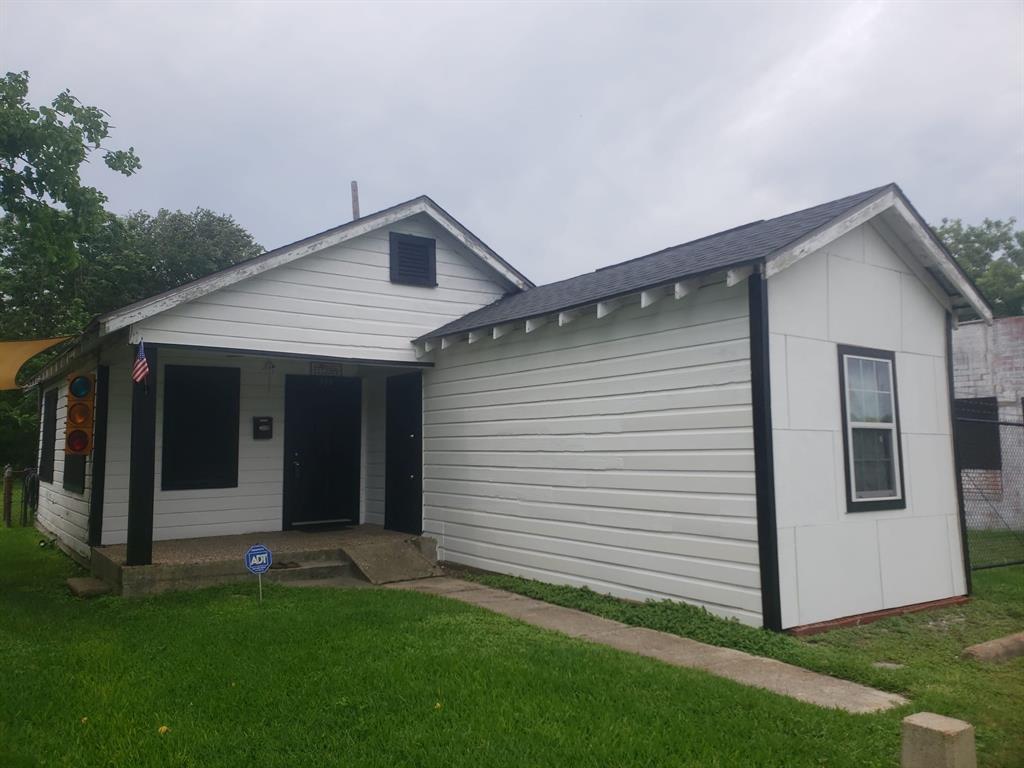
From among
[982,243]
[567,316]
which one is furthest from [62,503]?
[982,243]

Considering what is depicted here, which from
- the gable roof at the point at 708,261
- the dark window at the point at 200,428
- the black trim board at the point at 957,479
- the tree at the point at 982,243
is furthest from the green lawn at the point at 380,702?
the tree at the point at 982,243

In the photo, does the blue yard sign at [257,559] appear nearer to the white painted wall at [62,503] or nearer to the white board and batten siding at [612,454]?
the white board and batten siding at [612,454]

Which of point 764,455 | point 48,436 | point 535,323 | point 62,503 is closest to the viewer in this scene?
point 764,455

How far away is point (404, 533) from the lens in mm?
10156

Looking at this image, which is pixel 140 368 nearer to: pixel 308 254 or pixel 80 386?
pixel 308 254

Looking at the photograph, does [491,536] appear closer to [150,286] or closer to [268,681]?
[268,681]

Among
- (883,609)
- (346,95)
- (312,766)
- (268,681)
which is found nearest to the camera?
(312,766)

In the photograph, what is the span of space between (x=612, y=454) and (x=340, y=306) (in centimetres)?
409

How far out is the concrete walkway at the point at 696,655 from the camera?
433 centimetres

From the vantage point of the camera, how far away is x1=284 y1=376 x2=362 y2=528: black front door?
35.6 feet

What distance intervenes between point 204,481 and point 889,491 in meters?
8.37

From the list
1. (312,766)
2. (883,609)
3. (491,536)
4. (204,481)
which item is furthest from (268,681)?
(204,481)

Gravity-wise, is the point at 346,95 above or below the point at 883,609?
above

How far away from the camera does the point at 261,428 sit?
10.5 meters
